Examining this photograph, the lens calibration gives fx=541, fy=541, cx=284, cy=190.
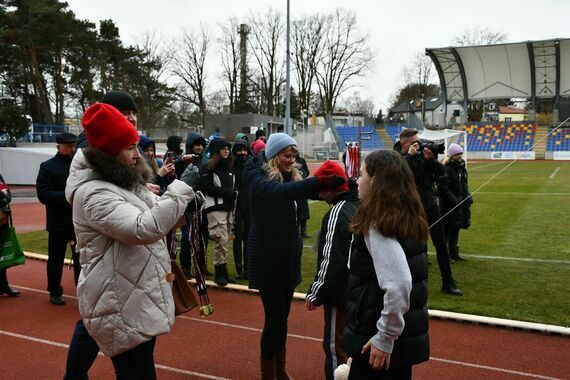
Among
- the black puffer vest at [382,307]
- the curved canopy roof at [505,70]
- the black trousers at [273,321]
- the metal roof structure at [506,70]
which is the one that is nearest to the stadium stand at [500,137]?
the metal roof structure at [506,70]

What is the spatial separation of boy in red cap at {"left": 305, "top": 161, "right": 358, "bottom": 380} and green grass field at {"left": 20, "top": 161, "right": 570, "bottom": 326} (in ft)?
1.44

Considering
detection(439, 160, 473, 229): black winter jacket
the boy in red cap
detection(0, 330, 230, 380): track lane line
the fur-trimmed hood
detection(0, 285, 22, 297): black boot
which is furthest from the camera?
detection(439, 160, 473, 229): black winter jacket

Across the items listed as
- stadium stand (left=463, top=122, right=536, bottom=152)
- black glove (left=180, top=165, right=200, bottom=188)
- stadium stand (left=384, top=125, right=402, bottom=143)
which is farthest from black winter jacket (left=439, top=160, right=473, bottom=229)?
stadium stand (left=384, top=125, right=402, bottom=143)

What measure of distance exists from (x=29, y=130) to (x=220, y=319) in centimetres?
→ 3068

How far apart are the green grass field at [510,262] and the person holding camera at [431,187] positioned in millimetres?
285

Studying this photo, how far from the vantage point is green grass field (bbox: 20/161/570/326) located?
20.3 feet

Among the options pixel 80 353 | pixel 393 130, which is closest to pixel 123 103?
pixel 80 353

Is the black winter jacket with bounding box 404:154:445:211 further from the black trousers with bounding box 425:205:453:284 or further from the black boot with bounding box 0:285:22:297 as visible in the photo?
the black boot with bounding box 0:285:22:297

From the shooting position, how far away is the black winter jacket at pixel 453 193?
8.29 m

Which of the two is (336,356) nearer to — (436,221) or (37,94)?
(436,221)

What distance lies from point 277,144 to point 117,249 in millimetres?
1635

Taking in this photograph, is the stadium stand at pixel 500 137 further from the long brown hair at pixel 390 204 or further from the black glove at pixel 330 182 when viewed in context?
the long brown hair at pixel 390 204

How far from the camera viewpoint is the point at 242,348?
502cm

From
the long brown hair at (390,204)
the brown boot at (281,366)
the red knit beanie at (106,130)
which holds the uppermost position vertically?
the red knit beanie at (106,130)
